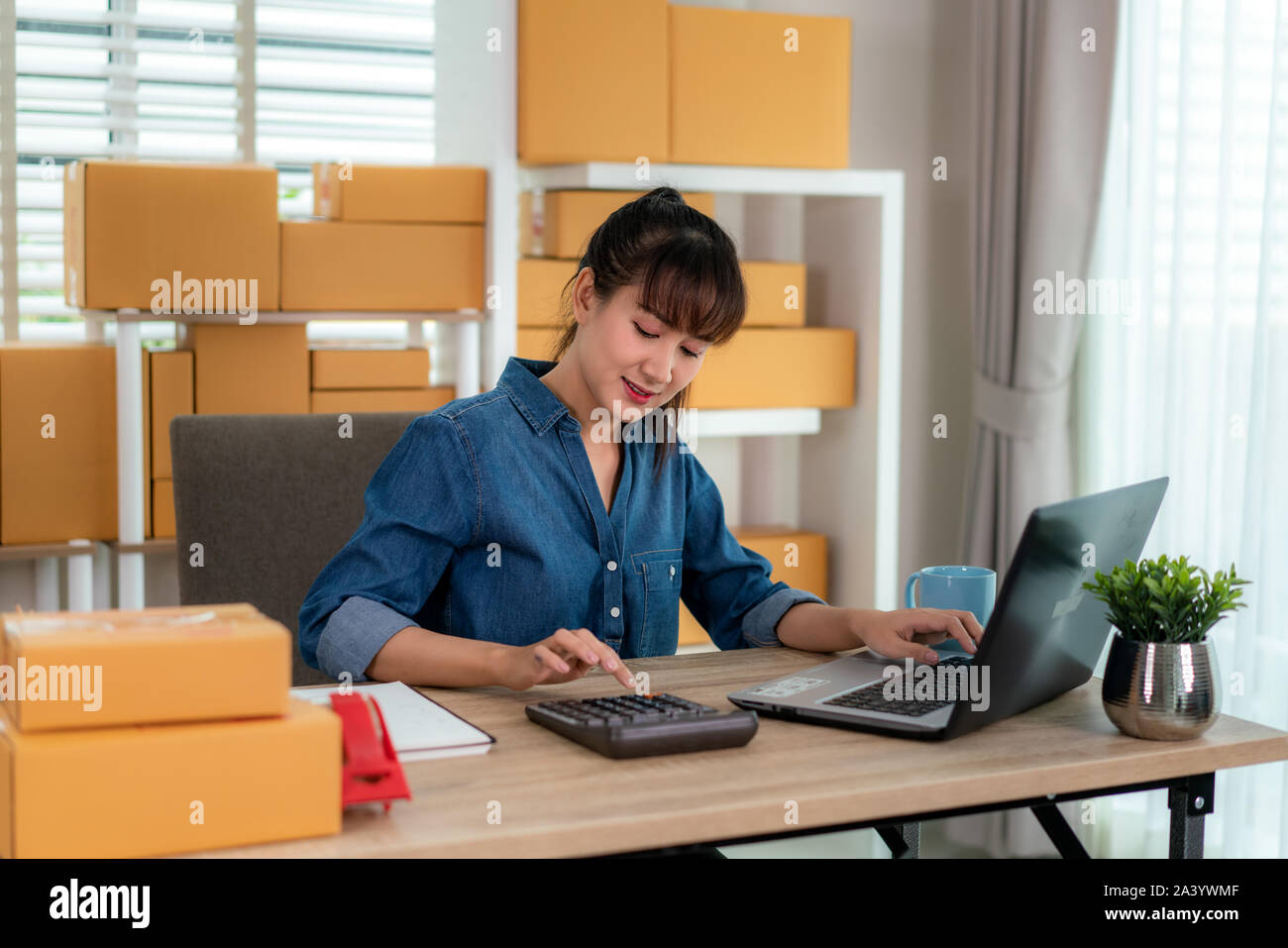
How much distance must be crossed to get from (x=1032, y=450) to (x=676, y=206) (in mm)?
1528

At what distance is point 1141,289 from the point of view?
2693 mm

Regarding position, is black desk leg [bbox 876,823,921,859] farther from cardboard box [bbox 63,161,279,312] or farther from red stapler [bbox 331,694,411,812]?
cardboard box [bbox 63,161,279,312]

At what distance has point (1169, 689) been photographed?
1.23m

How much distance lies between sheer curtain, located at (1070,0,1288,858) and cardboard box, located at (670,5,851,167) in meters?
0.58

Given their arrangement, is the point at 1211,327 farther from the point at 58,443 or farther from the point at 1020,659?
the point at 58,443

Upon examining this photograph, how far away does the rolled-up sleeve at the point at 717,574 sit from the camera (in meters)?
1.74

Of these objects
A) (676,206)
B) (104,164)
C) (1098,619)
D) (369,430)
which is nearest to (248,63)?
(104,164)

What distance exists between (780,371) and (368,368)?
84cm

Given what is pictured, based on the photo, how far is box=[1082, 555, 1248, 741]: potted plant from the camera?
1233mm

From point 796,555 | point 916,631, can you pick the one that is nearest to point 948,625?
point 916,631

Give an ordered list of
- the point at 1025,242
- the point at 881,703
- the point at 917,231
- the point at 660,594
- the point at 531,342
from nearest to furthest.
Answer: the point at 881,703
the point at 660,594
the point at 531,342
the point at 1025,242
the point at 917,231

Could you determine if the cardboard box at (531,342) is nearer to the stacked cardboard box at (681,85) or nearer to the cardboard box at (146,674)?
the stacked cardboard box at (681,85)

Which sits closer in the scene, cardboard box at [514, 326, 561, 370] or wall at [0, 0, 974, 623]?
cardboard box at [514, 326, 561, 370]

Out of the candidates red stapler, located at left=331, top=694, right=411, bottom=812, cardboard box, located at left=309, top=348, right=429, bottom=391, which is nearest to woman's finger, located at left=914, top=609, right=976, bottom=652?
red stapler, located at left=331, top=694, right=411, bottom=812
